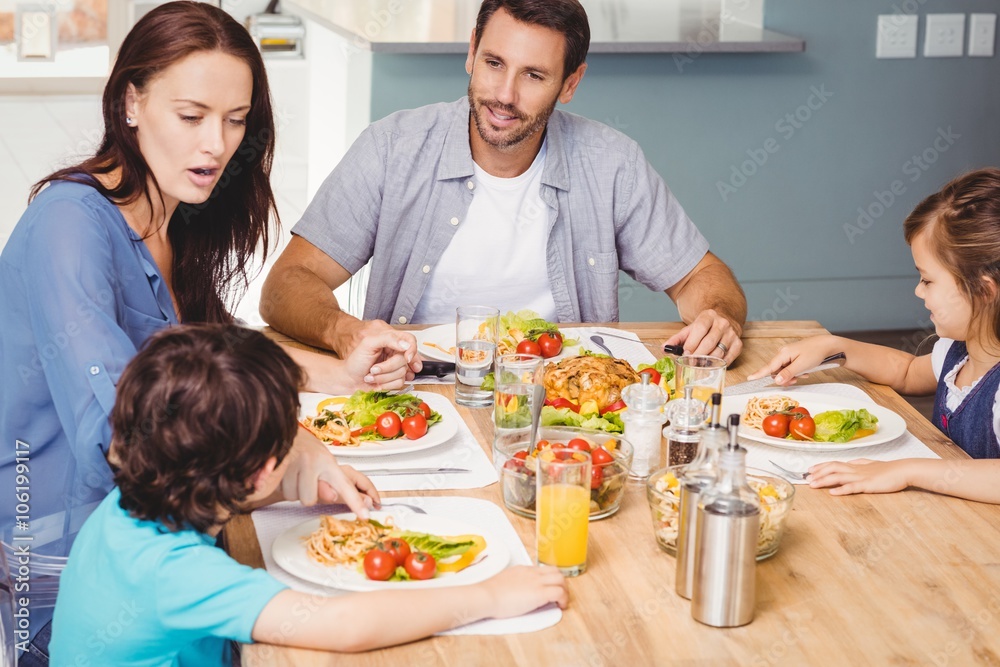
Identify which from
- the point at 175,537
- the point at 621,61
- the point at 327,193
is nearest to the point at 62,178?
the point at 175,537

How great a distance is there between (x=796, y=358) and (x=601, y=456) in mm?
658

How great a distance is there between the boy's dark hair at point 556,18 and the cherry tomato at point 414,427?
3.17 feet

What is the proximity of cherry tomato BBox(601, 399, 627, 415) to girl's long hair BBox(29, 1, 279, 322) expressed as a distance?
62cm

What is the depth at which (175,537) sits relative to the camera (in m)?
1.20

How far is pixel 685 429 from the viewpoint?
1.52 metres

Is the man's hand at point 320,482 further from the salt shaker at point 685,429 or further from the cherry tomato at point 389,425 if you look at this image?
the salt shaker at point 685,429

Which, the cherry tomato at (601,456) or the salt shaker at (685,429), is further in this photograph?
the salt shaker at (685,429)

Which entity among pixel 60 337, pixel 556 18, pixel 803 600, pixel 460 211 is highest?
pixel 556 18

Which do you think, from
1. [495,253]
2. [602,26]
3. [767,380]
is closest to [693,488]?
[767,380]

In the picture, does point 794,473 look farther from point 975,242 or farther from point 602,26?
point 602,26

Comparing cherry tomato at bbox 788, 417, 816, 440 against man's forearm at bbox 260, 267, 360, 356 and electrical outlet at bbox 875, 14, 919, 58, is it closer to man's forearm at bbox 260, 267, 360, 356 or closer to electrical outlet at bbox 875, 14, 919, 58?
man's forearm at bbox 260, 267, 360, 356

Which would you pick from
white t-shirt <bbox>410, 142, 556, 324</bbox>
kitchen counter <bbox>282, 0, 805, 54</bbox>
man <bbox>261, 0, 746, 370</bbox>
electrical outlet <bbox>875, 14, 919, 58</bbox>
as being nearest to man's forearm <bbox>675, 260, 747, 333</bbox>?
man <bbox>261, 0, 746, 370</bbox>

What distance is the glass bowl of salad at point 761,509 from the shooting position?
133cm

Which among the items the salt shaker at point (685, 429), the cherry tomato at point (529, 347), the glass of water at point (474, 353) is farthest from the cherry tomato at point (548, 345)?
the salt shaker at point (685, 429)
